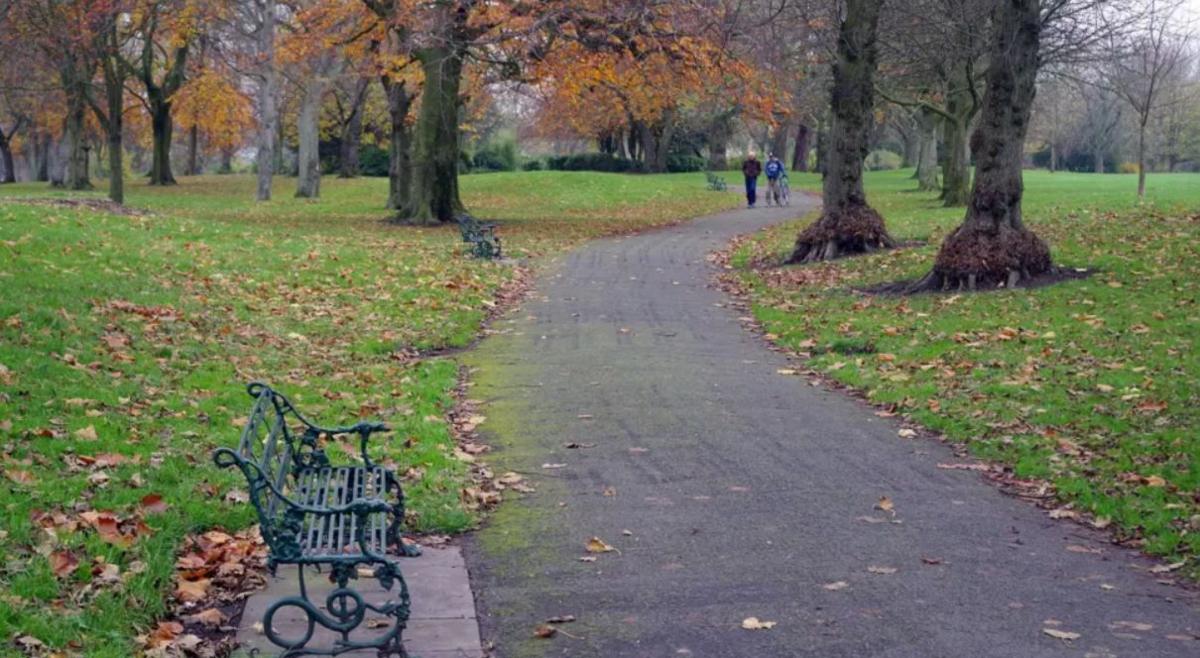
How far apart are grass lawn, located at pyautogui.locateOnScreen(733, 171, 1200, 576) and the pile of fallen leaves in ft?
15.4

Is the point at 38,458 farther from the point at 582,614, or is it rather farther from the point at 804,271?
the point at 804,271

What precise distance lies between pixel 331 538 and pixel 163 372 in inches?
206

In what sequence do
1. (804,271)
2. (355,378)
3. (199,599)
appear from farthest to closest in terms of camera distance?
1. (804,271)
2. (355,378)
3. (199,599)

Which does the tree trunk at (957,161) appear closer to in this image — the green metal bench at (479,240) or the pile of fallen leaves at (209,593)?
the green metal bench at (479,240)

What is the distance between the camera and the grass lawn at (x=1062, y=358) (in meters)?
7.94

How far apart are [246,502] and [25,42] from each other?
35334mm

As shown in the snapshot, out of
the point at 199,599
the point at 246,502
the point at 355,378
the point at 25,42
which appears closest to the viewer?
the point at 199,599

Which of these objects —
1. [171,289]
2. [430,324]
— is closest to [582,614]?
[430,324]

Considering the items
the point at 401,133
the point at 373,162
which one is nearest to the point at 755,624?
the point at 401,133

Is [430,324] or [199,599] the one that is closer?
[199,599]

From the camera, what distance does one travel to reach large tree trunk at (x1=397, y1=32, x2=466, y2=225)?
28781mm

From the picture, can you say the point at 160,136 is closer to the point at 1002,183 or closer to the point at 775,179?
the point at 775,179

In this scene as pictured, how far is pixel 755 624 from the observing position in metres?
5.53

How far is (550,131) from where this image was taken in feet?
244
